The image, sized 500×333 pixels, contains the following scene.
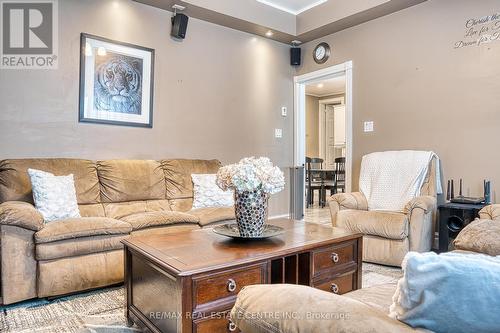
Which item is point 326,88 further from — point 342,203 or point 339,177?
point 342,203

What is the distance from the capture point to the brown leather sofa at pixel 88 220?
7.04 ft

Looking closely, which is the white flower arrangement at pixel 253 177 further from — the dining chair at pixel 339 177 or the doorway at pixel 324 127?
the dining chair at pixel 339 177

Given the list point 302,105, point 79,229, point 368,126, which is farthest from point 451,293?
point 302,105

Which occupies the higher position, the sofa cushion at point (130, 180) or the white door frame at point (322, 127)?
the white door frame at point (322, 127)

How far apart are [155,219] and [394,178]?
7.82ft

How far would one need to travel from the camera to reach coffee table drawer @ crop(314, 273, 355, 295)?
74.0 inches

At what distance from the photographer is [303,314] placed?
2.24 ft

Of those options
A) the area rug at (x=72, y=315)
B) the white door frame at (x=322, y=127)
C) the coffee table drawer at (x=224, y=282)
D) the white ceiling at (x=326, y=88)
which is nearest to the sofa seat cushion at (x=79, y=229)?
the area rug at (x=72, y=315)

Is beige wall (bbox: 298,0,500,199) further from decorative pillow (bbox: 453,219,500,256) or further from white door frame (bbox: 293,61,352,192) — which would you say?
decorative pillow (bbox: 453,219,500,256)

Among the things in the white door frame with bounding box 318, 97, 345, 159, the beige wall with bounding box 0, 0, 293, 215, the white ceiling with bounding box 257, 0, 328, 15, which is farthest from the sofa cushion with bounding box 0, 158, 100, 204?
the white door frame with bounding box 318, 97, 345, 159

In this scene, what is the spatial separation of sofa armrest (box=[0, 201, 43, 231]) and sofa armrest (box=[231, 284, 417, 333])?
1.91m

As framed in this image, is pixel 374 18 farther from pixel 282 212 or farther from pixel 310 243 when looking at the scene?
pixel 310 243

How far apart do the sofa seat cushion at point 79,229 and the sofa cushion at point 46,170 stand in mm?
574

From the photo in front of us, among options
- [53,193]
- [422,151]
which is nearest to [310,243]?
[53,193]
